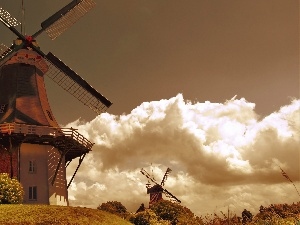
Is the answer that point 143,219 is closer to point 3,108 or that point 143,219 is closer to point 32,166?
point 32,166

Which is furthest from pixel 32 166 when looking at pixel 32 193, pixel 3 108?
pixel 3 108

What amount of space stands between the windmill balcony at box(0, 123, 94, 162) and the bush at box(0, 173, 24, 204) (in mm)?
4837

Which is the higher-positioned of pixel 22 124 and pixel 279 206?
pixel 22 124

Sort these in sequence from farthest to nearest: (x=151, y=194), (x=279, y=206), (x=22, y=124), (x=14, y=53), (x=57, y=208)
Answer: (x=279, y=206)
(x=151, y=194)
(x=14, y=53)
(x=22, y=124)
(x=57, y=208)

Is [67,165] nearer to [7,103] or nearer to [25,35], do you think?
[7,103]

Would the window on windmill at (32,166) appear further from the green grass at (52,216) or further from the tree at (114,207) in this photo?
the tree at (114,207)

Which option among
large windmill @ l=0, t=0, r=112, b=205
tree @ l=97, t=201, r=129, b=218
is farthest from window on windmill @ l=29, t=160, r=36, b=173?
tree @ l=97, t=201, r=129, b=218

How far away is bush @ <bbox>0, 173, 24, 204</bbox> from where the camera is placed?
34562 mm

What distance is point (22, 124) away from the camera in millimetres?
41031

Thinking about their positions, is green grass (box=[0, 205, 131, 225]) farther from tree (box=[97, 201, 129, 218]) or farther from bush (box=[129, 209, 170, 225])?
tree (box=[97, 201, 129, 218])

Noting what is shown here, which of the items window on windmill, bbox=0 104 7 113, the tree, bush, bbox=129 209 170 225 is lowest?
bush, bbox=129 209 170 225

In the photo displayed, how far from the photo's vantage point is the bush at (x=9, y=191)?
34.6 meters

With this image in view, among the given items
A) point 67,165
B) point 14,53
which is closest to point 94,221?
point 67,165

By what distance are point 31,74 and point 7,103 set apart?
146 inches
